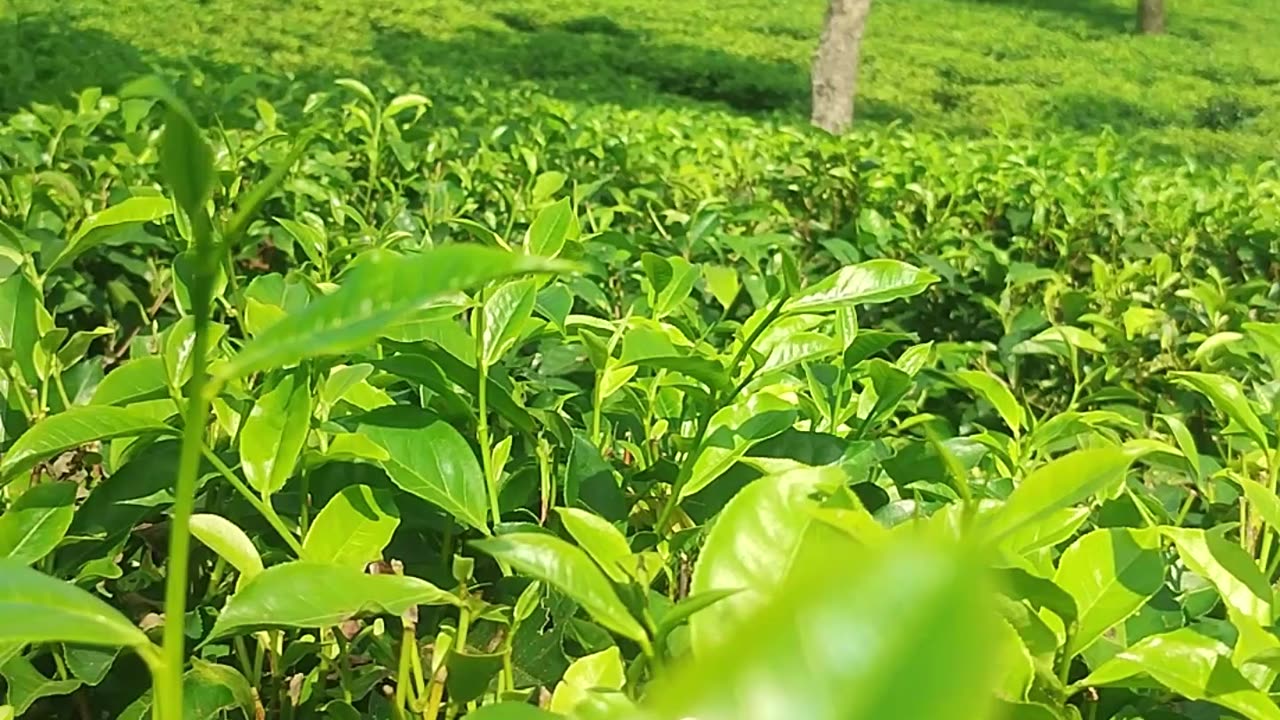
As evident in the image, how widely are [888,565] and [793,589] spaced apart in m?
0.02

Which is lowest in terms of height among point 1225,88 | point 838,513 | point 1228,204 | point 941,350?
point 1225,88

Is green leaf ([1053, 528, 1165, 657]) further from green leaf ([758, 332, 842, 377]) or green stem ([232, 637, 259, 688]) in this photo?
green stem ([232, 637, 259, 688])

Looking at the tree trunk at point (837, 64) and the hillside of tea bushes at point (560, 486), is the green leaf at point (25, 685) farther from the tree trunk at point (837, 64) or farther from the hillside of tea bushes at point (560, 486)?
the tree trunk at point (837, 64)

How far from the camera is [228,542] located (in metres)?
0.74

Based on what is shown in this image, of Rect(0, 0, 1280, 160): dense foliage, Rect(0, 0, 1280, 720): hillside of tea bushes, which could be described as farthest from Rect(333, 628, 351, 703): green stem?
Rect(0, 0, 1280, 160): dense foliage

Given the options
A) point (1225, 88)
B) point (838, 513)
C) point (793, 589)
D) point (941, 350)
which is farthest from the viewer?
point (1225, 88)

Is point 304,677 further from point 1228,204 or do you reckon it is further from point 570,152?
point 1228,204

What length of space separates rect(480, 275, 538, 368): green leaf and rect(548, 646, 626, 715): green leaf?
0.26 metres

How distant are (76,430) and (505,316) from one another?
0.92 feet

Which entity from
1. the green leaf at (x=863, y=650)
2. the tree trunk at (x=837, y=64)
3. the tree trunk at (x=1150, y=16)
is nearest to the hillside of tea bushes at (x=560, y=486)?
the green leaf at (x=863, y=650)

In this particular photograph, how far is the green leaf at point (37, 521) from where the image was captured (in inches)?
30.4

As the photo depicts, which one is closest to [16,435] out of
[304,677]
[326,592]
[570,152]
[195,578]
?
[195,578]

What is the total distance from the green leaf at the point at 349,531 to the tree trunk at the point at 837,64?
26.3 feet

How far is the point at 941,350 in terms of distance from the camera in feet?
5.17
